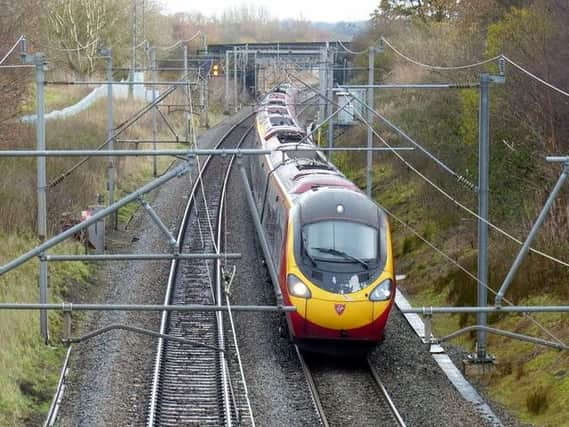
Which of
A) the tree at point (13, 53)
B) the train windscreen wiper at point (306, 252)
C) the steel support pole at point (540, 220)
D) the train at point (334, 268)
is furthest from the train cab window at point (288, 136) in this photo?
the steel support pole at point (540, 220)

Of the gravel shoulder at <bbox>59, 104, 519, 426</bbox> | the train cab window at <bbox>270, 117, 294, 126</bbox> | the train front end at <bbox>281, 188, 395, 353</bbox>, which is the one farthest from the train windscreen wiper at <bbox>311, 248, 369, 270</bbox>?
the train cab window at <bbox>270, 117, 294, 126</bbox>

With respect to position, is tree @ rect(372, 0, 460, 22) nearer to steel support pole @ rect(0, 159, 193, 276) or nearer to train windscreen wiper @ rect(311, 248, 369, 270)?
train windscreen wiper @ rect(311, 248, 369, 270)

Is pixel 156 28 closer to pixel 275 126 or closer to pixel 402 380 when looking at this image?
pixel 275 126

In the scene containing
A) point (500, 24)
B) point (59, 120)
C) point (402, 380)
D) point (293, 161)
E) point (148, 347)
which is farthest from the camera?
point (59, 120)

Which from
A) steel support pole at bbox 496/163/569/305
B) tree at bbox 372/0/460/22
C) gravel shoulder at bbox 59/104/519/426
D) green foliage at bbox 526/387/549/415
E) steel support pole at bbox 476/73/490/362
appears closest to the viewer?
steel support pole at bbox 496/163/569/305

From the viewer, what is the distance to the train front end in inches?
642

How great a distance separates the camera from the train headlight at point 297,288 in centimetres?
1639

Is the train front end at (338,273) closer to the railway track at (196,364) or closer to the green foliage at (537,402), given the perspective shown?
the railway track at (196,364)

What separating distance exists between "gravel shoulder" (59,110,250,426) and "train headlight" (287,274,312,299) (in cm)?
266

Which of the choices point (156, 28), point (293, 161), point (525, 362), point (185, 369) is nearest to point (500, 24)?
point (293, 161)

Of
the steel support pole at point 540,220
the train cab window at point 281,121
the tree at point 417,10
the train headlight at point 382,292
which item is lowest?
the train headlight at point 382,292

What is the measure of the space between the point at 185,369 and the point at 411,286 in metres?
8.33

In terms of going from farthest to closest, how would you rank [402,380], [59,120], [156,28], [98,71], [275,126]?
[156,28] < [98,71] < [59,120] < [275,126] < [402,380]

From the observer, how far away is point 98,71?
6481 cm
